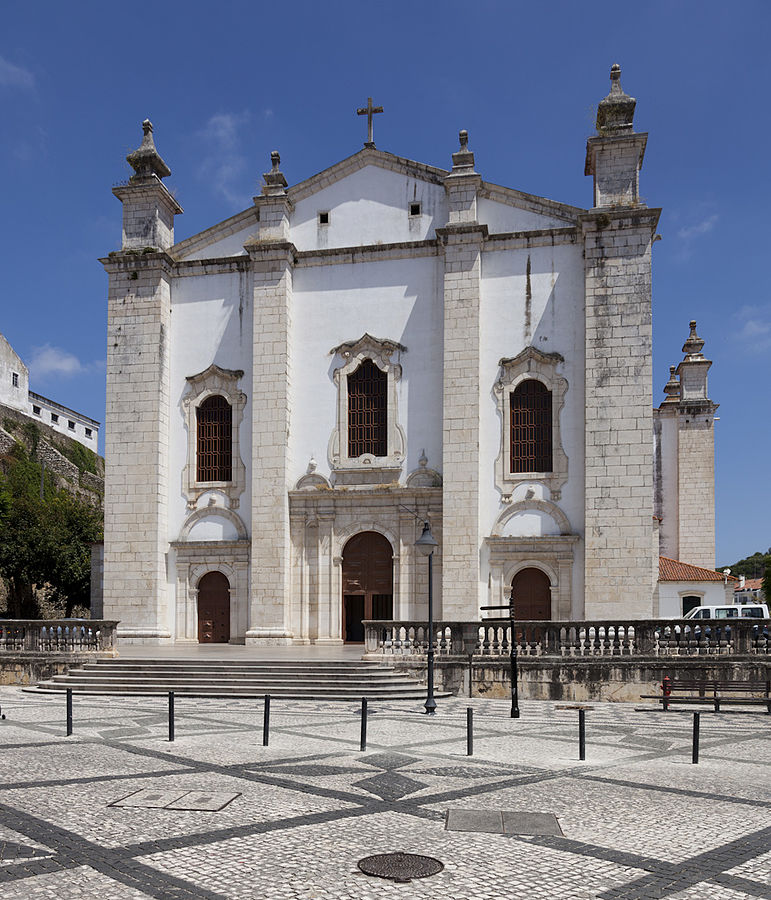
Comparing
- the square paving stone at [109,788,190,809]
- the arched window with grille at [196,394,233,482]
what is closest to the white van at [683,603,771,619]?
the arched window with grille at [196,394,233,482]

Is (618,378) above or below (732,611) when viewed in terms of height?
above

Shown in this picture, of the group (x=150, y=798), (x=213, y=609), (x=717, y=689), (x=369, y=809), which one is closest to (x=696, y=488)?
(x=213, y=609)

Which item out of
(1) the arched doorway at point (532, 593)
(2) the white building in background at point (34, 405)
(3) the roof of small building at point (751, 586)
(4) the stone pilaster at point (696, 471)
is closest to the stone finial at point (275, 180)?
(1) the arched doorway at point (532, 593)

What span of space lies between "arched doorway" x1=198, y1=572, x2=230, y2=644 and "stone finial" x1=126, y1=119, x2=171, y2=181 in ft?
44.1

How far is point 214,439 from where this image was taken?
30.7 metres

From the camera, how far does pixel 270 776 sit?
11242mm

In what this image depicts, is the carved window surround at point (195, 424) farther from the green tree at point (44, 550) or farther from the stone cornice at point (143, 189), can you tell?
the green tree at point (44, 550)

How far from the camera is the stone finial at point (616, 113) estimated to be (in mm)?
28172

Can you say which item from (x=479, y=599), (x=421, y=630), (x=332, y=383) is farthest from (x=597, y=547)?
(x=332, y=383)

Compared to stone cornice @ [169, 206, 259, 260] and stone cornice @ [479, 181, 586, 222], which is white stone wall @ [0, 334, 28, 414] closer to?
stone cornice @ [169, 206, 259, 260]

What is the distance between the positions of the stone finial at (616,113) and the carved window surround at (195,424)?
1358 centimetres

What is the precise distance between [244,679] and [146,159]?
18488 millimetres

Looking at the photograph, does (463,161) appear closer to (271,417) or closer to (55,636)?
(271,417)

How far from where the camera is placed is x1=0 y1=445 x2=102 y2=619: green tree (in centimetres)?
4472
